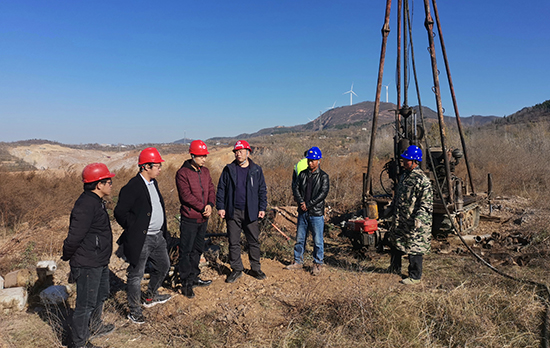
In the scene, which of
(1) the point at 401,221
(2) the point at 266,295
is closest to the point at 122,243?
(2) the point at 266,295

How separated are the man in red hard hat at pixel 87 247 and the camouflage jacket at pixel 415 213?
4.00 meters

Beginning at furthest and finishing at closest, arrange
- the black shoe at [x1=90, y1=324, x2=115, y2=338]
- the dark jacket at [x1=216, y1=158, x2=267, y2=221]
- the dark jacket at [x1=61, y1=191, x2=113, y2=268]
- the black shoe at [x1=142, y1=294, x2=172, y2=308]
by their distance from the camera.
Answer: the dark jacket at [x1=216, y1=158, x2=267, y2=221] → the black shoe at [x1=142, y1=294, x2=172, y2=308] → the black shoe at [x1=90, y1=324, x2=115, y2=338] → the dark jacket at [x1=61, y1=191, x2=113, y2=268]

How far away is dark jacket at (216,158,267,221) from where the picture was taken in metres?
5.24

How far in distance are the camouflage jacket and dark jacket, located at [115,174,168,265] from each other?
11.8 ft

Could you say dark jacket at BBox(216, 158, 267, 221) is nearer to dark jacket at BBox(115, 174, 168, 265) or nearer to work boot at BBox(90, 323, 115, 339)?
dark jacket at BBox(115, 174, 168, 265)

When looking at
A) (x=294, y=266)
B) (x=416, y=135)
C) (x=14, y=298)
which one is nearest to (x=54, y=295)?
(x=14, y=298)

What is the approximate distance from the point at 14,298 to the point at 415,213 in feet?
18.8

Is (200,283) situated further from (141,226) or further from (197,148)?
(197,148)

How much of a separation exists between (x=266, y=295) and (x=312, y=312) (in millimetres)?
985

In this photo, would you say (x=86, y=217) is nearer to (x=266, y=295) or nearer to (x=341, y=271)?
(x=266, y=295)

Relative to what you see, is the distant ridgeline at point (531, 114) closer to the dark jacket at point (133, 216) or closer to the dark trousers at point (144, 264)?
the dark trousers at point (144, 264)

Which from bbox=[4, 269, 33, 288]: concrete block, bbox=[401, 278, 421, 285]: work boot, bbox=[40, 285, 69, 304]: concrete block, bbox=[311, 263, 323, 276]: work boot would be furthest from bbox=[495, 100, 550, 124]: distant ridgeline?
bbox=[4, 269, 33, 288]: concrete block

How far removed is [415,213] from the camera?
17.0 feet

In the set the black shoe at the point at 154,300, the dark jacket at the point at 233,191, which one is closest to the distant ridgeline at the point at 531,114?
the dark jacket at the point at 233,191
